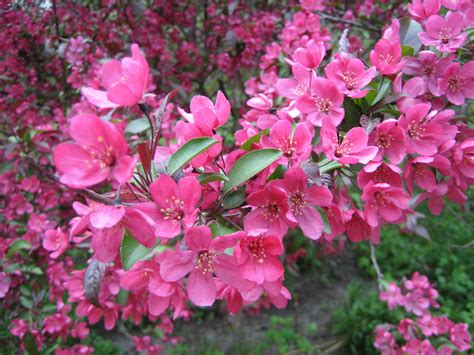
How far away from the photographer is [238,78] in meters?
3.38

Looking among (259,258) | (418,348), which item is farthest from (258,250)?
(418,348)

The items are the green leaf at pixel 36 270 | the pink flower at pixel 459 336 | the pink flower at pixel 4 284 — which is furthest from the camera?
the pink flower at pixel 459 336

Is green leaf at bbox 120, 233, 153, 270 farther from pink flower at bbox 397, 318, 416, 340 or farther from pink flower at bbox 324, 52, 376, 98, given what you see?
pink flower at bbox 397, 318, 416, 340

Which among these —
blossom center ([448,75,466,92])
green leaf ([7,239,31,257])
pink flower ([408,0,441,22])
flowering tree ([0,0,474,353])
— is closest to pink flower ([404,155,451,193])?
flowering tree ([0,0,474,353])

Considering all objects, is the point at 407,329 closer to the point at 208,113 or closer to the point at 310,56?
the point at 310,56

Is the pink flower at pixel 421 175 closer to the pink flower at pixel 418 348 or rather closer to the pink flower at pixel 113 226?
the pink flower at pixel 113 226

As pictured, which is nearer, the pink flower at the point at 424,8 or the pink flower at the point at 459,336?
the pink flower at the point at 424,8

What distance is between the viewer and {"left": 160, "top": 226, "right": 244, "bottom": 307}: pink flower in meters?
0.80

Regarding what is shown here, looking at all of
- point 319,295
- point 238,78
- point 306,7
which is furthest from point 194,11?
point 319,295

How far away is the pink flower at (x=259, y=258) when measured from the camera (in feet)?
2.69

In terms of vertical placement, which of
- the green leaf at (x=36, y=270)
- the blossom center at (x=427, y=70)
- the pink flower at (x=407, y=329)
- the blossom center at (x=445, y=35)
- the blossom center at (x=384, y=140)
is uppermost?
the blossom center at (x=445, y=35)

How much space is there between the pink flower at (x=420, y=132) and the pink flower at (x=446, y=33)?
22cm

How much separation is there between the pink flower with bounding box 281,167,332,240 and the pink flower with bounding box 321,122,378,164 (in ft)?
0.27

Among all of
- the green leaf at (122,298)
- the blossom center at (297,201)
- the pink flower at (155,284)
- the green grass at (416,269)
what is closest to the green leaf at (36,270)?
the green leaf at (122,298)
